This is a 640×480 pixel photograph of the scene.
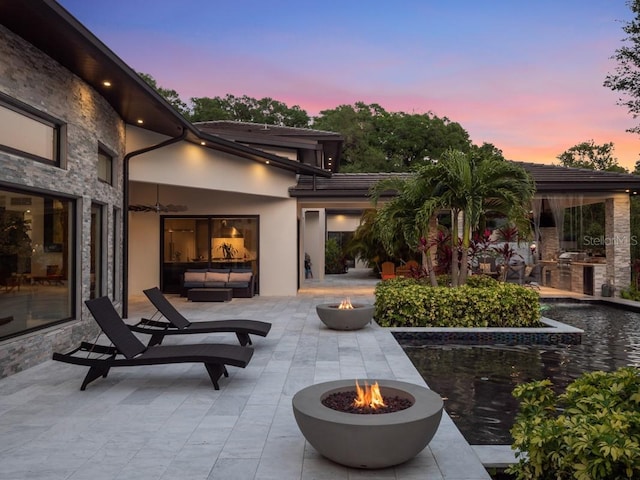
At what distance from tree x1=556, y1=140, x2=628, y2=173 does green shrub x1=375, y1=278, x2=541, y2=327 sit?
31.4 metres

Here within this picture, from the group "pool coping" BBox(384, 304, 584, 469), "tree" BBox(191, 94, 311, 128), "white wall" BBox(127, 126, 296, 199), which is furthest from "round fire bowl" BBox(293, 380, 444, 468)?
"tree" BBox(191, 94, 311, 128)

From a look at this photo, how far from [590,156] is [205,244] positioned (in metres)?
33.3

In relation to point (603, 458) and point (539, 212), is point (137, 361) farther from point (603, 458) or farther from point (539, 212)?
point (539, 212)

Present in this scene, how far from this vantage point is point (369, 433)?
10.9 feet

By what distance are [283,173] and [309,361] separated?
9.55 meters

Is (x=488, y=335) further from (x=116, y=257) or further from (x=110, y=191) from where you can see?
(x=110, y=191)

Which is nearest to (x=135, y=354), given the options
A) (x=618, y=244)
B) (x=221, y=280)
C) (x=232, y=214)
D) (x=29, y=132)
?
(x=29, y=132)

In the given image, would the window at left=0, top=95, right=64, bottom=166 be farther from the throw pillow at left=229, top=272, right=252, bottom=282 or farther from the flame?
the throw pillow at left=229, top=272, right=252, bottom=282

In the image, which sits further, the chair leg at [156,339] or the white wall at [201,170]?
the white wall at [201,170]

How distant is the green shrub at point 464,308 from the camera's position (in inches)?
379

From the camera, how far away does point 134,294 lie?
16125 millimetres

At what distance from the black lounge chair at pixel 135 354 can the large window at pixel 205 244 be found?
387 inches

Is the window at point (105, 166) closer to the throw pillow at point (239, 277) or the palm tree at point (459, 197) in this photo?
the throw pillow at point (239, 277)

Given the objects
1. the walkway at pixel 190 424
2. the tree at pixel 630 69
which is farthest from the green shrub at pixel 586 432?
the tree at pixel 630 69
